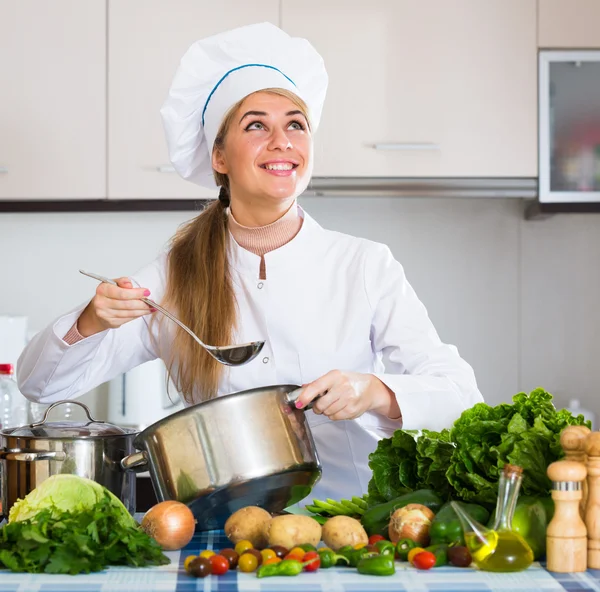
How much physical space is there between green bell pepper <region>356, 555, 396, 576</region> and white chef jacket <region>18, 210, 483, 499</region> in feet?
1.98

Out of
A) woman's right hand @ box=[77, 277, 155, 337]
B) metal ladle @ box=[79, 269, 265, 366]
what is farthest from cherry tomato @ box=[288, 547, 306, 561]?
woman's right hand @ box=[77, 277, 155, 337]

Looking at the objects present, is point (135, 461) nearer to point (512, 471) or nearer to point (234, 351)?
point (234, 351)

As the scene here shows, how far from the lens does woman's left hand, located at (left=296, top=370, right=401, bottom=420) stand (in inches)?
45.8

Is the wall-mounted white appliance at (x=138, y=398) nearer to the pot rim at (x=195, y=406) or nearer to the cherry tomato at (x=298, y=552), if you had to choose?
the pot rim at (x=195, y=406)

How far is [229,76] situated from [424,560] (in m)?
1.03

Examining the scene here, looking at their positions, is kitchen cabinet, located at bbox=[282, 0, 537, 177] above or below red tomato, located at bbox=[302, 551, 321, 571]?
above

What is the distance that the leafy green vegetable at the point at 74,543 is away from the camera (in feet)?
3.16

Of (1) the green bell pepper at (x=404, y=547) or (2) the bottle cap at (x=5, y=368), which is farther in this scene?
(2) the bottle cap at (x=5, y=368)

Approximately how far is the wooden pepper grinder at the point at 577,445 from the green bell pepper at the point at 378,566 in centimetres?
23

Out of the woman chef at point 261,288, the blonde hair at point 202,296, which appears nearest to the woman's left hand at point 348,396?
the woman chef at point 261,288

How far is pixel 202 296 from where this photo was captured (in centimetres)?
168

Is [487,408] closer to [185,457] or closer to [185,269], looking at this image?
[185,457]

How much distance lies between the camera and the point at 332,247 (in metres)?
1.75

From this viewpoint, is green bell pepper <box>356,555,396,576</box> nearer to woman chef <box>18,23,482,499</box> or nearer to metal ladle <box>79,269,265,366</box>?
metal ladle <box>79,269,265,366</box>
